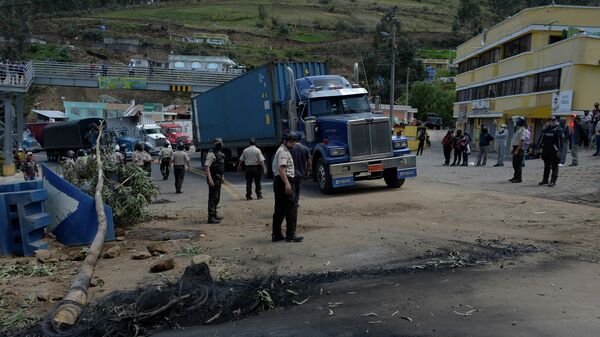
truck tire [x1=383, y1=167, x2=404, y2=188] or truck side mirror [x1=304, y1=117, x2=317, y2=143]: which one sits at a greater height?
truck side mirror [x1=304, y1=117, x2=317, y2=143]

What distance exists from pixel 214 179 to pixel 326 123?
4.84 meters

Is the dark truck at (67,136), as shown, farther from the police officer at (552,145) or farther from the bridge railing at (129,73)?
the police officer at (552,145)

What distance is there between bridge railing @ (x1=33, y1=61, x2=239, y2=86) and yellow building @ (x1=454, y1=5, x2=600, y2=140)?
21.4 metres

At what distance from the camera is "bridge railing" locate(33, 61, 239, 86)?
1651 inches

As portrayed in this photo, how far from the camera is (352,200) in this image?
44.7 ft

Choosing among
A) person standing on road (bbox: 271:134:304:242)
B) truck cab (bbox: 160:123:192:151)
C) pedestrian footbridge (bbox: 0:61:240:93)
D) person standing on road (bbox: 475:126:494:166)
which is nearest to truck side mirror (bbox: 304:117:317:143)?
person standing on road (bbox: 271:134:304:242)

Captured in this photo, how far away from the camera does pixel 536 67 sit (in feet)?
115

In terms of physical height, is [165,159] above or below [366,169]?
below

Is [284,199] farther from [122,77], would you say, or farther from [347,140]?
[122,77]

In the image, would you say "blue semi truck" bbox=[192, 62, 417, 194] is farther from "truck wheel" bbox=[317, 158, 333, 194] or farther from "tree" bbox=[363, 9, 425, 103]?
"tree" bbox=[363, 9, 425, 103]

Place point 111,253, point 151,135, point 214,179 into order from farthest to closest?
point 151,135, point 214,179, point 111,253

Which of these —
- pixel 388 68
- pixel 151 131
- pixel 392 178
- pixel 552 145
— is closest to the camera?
pixel 552 145

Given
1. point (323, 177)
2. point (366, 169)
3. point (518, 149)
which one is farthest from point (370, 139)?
point (518, 149)

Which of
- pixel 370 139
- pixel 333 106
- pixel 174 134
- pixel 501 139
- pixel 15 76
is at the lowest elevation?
pixel 174 134
